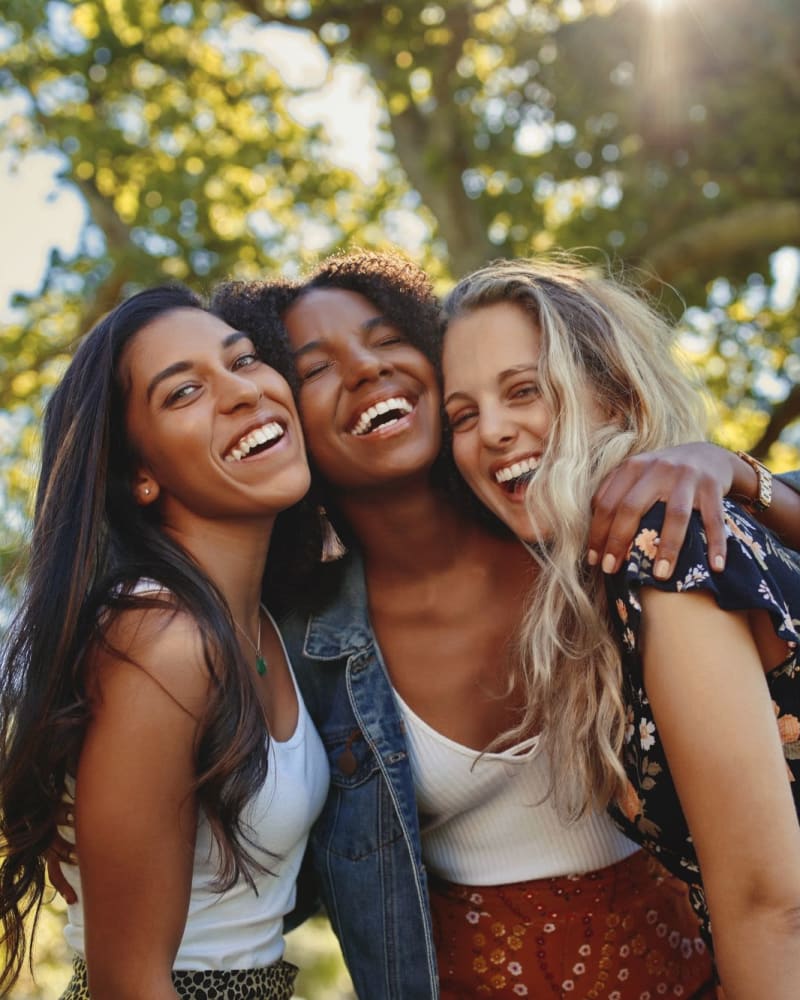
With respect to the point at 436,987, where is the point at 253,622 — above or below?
above

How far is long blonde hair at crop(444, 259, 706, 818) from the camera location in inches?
91.9

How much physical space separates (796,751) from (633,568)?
0.51 metres

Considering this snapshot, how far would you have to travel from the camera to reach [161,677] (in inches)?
88.4

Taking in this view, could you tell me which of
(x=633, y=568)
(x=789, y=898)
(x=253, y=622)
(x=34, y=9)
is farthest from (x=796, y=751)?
(x=34, y=9)

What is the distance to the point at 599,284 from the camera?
2.86 meters

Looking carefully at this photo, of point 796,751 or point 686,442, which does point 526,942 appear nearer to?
point 796,751

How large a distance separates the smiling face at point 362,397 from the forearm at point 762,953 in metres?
1.49

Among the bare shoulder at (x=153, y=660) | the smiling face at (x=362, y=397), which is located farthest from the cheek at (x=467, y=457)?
the bare shoulder at (x=153, y=660)

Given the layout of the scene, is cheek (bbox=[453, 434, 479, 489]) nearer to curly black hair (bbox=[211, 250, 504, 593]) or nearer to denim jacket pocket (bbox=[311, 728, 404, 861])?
curly black hair (bbox=[211, 250, 504, 593])

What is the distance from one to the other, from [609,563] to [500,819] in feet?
3.27

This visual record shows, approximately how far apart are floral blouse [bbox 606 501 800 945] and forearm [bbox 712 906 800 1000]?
0.28m

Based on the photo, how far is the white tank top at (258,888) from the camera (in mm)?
2447

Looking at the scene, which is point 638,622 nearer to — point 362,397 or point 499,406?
point 499,406

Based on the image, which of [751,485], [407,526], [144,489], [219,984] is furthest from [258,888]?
[751,485]
